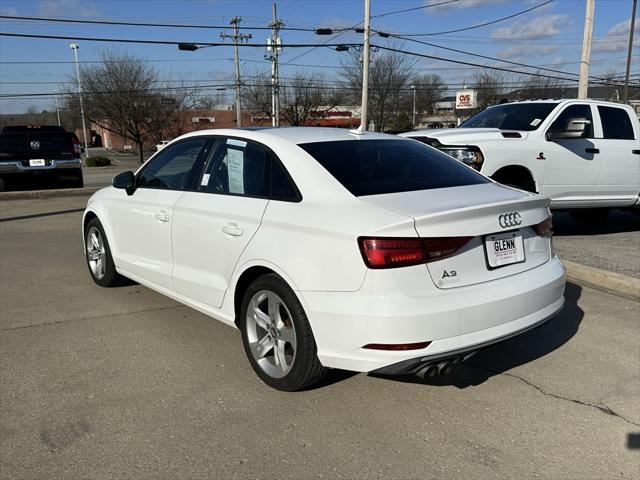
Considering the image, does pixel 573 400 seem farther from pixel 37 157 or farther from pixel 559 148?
pixel 37 157

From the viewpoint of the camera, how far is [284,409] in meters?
3.26

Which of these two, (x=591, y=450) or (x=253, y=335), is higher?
(x=253, y=335)

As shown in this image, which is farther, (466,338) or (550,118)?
(550,118)

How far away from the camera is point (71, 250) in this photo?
297 inches

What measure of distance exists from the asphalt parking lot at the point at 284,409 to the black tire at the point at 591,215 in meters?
5.57

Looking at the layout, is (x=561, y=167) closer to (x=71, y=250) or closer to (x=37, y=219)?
(x=71, y=250)

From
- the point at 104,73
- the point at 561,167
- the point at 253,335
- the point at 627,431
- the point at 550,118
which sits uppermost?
the point at 104,73

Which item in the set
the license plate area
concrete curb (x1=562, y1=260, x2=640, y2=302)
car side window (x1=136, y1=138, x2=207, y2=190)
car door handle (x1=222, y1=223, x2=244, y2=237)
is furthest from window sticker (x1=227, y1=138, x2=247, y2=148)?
concrete curb (x1=562, y1=260, x2=640, y2=302)

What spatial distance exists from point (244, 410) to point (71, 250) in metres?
5.29

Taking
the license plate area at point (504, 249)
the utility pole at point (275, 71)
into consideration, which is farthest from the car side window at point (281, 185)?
the utility pole at point (275, 71)

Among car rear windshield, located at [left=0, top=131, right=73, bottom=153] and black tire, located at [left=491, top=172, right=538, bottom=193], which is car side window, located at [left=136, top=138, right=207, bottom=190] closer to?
black tire, located at [left=491, top=172, right=538, bottom=193]

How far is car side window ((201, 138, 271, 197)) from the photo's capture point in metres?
3.65

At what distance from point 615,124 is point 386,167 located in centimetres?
631

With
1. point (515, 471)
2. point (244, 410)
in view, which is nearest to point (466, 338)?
point (515, 471)
